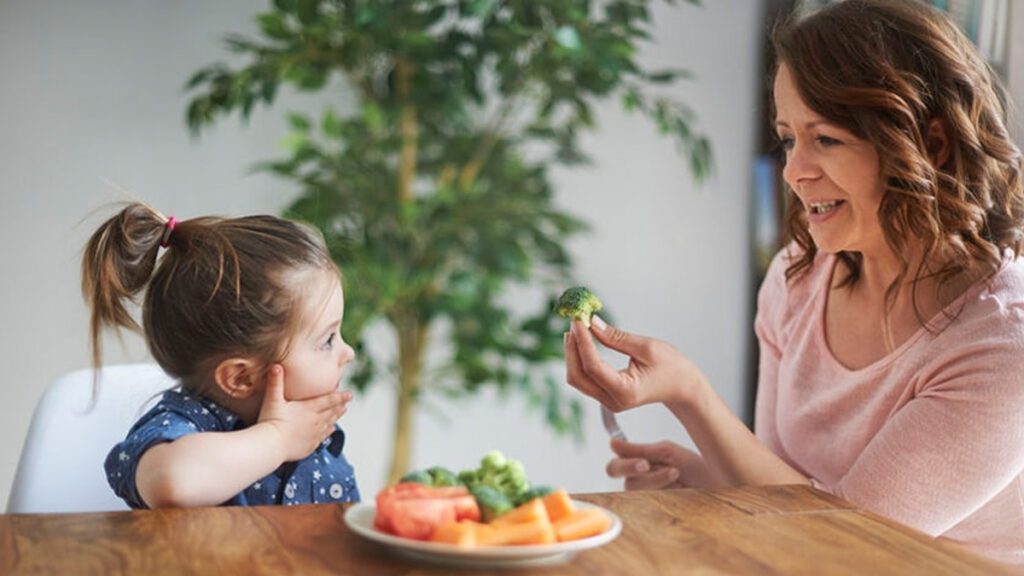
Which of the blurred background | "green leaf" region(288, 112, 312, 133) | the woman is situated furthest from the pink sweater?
"green leaf" region(288, 112, 312, 133)

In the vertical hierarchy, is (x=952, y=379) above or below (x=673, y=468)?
above

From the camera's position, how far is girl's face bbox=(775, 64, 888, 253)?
159cm

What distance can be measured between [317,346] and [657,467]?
576mm

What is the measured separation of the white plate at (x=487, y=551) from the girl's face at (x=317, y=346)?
449 millimetres

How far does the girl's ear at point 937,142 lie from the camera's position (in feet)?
5.26

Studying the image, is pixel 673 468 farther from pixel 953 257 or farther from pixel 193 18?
pixel 193 18

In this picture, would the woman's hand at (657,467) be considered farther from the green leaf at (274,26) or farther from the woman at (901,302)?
the green leaf at (274,26)

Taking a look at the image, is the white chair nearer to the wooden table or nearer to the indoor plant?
the wooden table

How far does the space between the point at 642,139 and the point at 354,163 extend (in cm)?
92

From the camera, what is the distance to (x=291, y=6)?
260 centimetres

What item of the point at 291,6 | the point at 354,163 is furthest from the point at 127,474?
the point at 354,163

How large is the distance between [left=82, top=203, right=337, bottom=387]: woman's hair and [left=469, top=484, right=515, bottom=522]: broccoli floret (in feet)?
1.66

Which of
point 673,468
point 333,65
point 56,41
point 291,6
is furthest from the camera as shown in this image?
point 56,41

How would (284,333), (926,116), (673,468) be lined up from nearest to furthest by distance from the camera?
(284,333), (926,116), (673,468)
